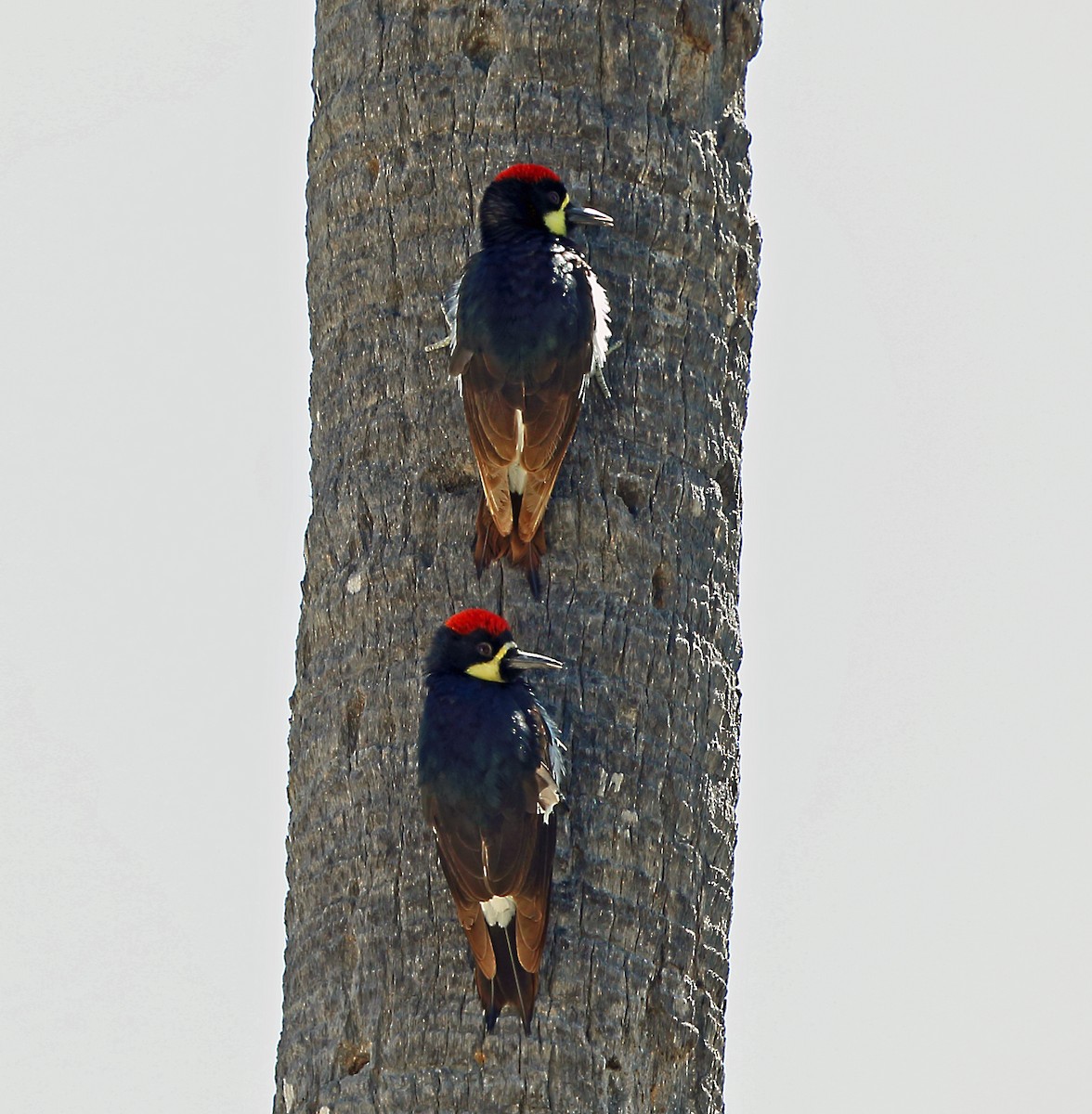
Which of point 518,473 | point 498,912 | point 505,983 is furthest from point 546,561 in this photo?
point 505,983

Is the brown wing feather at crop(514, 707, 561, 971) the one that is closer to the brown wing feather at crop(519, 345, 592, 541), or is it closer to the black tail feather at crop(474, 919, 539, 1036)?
the black tail feather at crop(474, 919, 539, 1036)

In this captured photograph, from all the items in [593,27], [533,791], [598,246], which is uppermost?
[593,27]

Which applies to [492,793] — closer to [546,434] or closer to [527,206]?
[546,434]

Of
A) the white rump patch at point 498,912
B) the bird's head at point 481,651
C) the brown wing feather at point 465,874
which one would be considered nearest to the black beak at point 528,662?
the bird's head at point 481,651

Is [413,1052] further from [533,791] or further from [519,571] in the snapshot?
[519,571]

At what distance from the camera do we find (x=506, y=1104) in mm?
4258

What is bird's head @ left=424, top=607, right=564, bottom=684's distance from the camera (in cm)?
445

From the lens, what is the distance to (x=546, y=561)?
4.67m

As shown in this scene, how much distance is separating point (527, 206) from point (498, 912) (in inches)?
58.3

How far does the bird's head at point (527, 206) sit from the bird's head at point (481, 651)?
2.74ft

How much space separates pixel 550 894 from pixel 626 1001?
0.25 meters

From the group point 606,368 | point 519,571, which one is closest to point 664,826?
point 519,571

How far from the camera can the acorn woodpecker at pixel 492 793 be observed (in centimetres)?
431

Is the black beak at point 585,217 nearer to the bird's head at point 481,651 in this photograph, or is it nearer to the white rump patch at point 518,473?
the white rump patch at point 518,473
